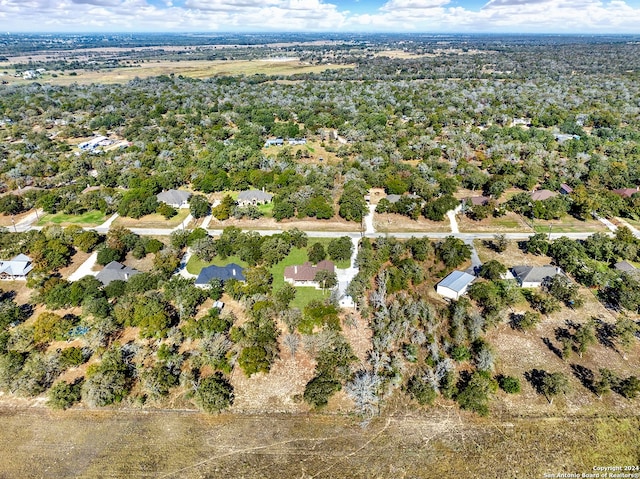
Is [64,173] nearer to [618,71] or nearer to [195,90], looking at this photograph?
[195,90]

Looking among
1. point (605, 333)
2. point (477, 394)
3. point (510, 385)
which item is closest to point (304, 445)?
point (477, 394)

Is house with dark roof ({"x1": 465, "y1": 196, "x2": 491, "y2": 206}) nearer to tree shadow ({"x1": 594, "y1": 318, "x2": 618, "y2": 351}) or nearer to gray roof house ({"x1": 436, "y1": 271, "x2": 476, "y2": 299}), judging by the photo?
gray roof house ({"x1": 436, "y1": 271, "x2": 476, "y2": 299})

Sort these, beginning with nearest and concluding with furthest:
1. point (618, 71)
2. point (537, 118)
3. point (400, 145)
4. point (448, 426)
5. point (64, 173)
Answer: point (448, 426), point (64, 173), point (400, 145), point (537, 118), point (618, 71)

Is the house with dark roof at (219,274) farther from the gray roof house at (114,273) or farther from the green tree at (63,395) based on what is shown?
the green tree at (63,395)

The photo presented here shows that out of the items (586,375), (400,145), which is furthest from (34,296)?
(400,145)

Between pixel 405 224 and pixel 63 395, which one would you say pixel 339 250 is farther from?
pixel 63 395

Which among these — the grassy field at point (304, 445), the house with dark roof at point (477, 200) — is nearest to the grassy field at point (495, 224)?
the house with dark roof at point (477, 200)

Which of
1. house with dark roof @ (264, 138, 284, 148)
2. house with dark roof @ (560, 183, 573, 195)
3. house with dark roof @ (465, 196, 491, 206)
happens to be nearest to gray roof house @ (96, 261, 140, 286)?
house with dark roof @ (465, 196, 491, 206)
